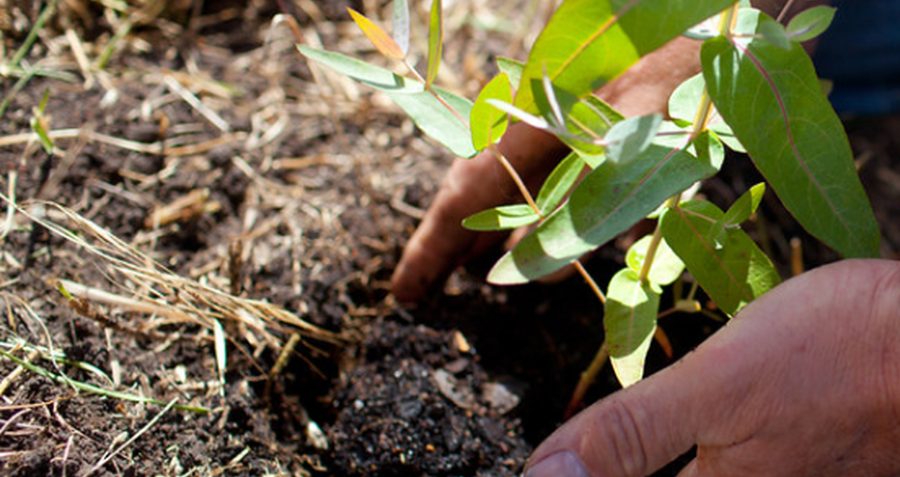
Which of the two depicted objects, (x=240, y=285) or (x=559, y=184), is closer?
(x=559, y=184)

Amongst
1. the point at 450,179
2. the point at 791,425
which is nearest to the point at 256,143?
the point at 450,179

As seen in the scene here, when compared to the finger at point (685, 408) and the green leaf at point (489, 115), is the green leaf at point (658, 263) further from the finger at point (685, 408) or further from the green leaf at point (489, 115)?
the green leaf at point (489, 115)

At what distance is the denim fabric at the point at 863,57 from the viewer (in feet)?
8.23

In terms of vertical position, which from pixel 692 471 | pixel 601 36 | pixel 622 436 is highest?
pixel 601 36

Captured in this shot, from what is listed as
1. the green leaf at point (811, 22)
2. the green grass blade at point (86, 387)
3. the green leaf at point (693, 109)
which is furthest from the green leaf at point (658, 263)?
the green grass blade at point (86, 387)

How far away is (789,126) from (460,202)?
39.1 inches

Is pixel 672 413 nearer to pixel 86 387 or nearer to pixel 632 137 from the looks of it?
pixel 632 137

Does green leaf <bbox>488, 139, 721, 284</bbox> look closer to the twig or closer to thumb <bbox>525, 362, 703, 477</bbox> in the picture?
thumb <bbox>525, 362, 703, 477</bbox>

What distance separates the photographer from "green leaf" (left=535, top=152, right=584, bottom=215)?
133 cm

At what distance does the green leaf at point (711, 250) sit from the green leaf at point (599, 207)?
159 millimetres

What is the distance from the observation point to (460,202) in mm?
1961

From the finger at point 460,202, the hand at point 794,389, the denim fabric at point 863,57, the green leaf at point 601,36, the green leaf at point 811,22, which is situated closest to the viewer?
the green leaf at point 601,36

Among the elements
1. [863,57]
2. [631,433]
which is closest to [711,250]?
[631,433]

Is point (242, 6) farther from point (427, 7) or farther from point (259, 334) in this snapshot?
point (259, 334)
